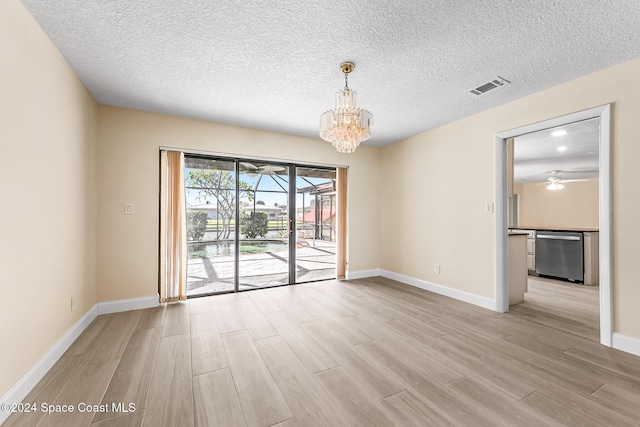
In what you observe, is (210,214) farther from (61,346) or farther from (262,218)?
(61,346)

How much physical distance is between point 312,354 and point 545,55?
330cm

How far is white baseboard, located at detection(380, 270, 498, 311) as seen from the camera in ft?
11.3

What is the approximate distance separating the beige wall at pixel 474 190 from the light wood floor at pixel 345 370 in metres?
0.66

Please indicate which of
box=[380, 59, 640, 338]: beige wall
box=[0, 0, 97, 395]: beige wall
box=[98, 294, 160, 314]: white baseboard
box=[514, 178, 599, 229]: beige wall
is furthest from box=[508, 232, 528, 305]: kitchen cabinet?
box=[514, 178, 599, 229]: beige wall

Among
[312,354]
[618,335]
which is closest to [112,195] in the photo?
[312,354]

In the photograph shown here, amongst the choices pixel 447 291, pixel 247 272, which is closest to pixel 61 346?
pixel 247 272

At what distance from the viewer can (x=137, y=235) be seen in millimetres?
3443

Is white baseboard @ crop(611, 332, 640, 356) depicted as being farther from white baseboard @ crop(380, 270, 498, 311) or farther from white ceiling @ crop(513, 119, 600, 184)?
white ceiling @ crop(513, 119, 600, 184)

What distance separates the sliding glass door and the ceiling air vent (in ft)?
8.79

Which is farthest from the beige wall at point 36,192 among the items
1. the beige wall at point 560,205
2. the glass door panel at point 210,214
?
the beige wall at point 560,205

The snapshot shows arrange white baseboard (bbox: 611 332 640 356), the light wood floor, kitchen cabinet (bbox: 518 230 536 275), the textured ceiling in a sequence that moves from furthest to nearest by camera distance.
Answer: kitchen cabinet (bbox: 518 230 536 275) → white baseboard (bbox: 611 332 640 356) → the textured ceiling → the light wood floor

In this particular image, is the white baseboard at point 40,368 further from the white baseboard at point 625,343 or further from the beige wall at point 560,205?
the beige wall at point 560,205

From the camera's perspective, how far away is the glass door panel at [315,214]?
15.6 feet

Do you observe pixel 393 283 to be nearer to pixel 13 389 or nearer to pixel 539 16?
pixel 539 16
